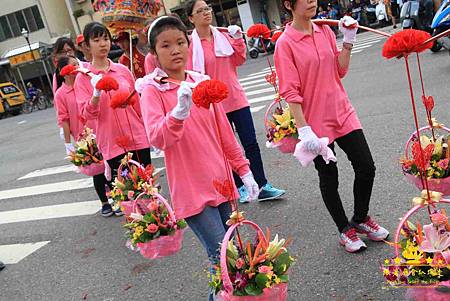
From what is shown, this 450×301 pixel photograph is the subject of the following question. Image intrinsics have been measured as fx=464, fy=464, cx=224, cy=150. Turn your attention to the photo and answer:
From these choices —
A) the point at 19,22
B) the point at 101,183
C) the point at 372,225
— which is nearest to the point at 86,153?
the point at 101,183

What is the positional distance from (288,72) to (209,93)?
3.67ft

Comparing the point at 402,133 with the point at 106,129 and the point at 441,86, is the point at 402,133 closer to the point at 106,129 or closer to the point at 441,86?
the point at 441,86

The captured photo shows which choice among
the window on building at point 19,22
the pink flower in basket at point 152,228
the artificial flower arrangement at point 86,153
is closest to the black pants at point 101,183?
the artificial flower arrangement at point 86,153

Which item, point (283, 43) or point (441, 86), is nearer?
point (283, 43)

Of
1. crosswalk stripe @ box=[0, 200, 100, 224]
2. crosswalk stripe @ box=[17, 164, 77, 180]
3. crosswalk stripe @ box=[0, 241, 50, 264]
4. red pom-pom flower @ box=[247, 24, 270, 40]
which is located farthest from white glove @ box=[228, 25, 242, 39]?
crosswalk stripe @ box=[17, 164, 77, 180]

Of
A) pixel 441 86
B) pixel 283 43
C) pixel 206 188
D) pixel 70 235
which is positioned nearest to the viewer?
pixel 206 188

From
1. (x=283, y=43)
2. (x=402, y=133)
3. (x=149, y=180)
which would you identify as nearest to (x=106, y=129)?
(x=149, y=180)

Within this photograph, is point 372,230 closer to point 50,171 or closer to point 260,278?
point 260,278

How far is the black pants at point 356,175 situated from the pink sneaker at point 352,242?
2.3 inches

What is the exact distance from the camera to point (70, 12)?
3269 centimetres

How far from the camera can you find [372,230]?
127 inches

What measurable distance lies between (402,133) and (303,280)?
3015 mm

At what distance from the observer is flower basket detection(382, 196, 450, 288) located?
6.68ft

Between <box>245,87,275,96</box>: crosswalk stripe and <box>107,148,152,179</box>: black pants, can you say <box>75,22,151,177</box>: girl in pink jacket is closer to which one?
<box>107,148,152,179</box>: black pants
